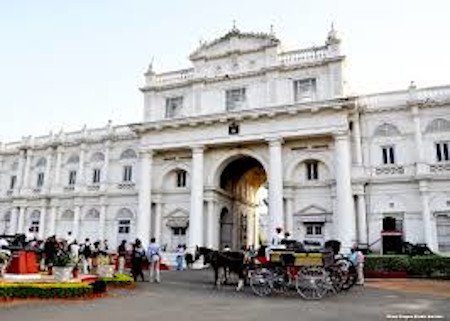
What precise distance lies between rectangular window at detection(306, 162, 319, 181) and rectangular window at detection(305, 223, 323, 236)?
9.97 feet

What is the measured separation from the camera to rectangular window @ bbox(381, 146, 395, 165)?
92.4 feet

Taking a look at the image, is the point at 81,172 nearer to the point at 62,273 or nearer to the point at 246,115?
the point at 246,115

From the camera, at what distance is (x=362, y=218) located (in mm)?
27422

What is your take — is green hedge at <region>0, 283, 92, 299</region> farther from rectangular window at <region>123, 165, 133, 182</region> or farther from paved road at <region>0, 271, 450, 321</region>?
rectangular window at <region>123, 165, 133, 182</region>

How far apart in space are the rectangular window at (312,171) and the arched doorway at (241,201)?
4.63 meters

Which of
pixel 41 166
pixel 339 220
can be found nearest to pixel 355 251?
pixel 339 220

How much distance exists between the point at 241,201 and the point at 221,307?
26027 millimetres

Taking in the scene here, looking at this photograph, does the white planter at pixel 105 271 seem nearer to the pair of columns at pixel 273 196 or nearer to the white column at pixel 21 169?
the pair of columns at pixel 273 196

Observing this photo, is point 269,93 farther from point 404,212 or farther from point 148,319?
point 148,319

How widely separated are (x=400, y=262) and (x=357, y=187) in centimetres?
658

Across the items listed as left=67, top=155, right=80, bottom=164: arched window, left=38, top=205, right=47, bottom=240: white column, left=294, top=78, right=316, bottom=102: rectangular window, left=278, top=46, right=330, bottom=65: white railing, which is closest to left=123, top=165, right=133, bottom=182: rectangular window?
left=67, top=155, right=80, bottom=164: arched window

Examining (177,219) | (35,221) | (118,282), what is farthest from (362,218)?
(35,221)

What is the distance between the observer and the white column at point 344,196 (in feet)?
85.3

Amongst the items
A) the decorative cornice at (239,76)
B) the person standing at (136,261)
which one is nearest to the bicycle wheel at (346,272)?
the person standing at (136,261)
